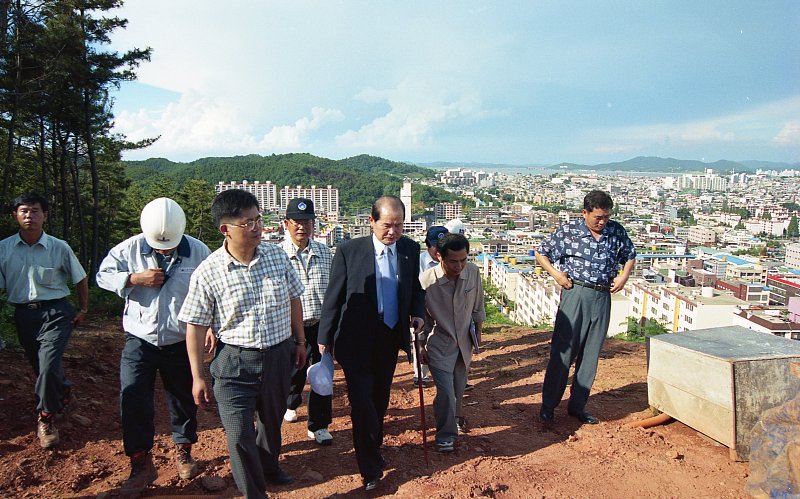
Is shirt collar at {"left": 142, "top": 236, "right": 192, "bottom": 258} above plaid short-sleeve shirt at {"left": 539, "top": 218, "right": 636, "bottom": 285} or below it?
above

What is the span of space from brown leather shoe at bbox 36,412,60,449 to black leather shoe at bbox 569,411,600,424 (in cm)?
360

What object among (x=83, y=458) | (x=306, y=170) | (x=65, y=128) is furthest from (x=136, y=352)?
(x=306, y=170)

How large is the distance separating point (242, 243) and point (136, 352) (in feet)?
3.35

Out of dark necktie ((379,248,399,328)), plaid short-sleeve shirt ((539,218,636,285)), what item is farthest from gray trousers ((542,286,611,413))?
dark necktie ((379,248,399,328))

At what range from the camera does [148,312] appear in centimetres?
275

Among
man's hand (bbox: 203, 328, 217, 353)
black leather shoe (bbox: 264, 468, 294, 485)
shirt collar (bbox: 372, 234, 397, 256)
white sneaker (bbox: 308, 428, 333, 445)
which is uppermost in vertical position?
shirt collar (bbox: 372, 234, 397, 256)

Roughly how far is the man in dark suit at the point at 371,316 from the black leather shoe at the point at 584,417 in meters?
1.70

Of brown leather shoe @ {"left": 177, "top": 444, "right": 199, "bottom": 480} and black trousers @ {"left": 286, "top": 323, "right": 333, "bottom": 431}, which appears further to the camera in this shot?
black trousers @ {"left": 286, "top": 323, "right": 333, "bottom": 431}

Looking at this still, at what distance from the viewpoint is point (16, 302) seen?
10.5 ft

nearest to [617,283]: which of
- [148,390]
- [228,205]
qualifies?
[228,205]

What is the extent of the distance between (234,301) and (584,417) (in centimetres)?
281

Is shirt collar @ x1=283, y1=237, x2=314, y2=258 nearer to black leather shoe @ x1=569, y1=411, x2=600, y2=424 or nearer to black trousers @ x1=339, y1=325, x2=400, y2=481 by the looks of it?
black trousers @ x1=339, y1=325, x2=400, y2=481

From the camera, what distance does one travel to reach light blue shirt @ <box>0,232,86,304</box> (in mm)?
3207

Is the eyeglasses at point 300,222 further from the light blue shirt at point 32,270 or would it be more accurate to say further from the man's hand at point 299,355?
the light blue shirt at point 32,270
